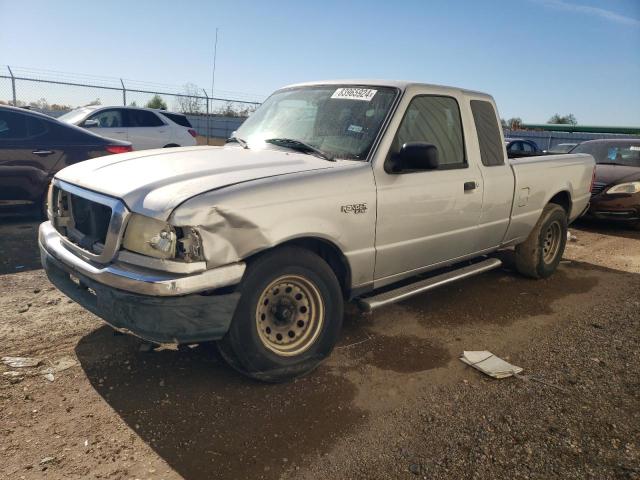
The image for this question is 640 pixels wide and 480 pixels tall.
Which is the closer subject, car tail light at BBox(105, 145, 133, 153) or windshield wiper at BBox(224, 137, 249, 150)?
windshield wiper at BBox(224, 137, 249, 150)

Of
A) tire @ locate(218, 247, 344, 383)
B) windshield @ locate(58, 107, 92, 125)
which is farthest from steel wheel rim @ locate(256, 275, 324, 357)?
windshield @ locate(58, 107, 92, 125)

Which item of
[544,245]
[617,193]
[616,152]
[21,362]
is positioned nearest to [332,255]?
[21,362]

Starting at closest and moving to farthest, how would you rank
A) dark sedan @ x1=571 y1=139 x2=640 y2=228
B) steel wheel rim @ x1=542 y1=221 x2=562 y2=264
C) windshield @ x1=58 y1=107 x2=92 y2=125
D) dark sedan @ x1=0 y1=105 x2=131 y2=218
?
1. steel wheel rim @ x1=542 y1=221 x2=562 y2=264
2. dark sedan @ x1=0 y1=105 x2=131 y2=218
3. dark sedan @ x1=571 y1=139 x2=640 y2=228
4. windshield @ x1=58 y1=107 x2=92 y2=125

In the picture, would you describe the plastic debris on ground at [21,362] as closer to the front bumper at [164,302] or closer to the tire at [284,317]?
the front bumper at [164,302]

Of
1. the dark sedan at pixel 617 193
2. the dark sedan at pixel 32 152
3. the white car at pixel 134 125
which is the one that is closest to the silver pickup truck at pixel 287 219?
the dark sedan at pixel 32 152

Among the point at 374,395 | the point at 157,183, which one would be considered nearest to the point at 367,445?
the point at 374,395

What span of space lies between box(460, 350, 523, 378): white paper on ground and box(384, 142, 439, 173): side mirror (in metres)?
1.41

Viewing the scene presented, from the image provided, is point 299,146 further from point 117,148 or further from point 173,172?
point 117,148

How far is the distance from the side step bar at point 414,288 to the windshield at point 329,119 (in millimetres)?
1006

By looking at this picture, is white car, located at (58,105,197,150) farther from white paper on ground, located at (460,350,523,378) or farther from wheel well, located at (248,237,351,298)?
white paper on ground, located at (460,350,523,378)

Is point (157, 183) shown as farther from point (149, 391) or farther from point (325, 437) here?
point (325, 437)

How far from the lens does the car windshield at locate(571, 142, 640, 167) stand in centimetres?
954

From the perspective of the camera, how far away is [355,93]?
3.93 m

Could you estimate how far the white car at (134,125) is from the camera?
1092 centimetres
